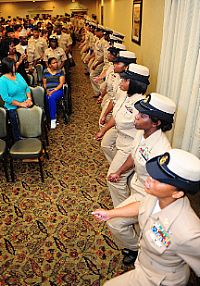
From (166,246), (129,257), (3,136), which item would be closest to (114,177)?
(129,257)

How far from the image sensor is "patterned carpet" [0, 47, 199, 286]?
231 cm

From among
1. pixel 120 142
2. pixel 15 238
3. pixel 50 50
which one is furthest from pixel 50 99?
pixel 15 238

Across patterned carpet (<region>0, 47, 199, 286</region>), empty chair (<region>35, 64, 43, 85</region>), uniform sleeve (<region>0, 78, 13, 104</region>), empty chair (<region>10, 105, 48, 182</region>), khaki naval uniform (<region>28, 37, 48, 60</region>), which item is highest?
khaki naval uniform (<region>28, 37, 48, 60</region>)

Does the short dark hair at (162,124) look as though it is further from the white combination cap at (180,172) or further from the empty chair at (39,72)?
the empty chair at (39,72)

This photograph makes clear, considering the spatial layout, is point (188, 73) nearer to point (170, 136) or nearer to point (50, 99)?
point (170, 136)

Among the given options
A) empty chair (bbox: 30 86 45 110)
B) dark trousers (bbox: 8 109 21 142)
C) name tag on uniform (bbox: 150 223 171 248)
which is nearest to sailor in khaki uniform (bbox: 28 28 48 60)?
empty chair (bbox: 30 86 45 110)

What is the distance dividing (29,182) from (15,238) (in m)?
0.99

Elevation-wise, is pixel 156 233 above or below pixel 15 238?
above

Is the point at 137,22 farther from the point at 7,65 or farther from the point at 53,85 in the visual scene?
the point at 7,65

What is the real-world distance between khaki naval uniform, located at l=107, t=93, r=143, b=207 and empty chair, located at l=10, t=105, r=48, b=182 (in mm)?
1122

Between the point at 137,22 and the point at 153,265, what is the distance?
184 inches

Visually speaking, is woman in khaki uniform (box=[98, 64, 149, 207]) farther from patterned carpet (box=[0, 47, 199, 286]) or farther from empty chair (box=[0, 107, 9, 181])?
empty chair (box=[0, 107, 9, 181])

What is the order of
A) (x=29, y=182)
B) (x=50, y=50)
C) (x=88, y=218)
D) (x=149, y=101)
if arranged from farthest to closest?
1. (x=50, y=50)
2. (x=29, y=182)
3. (x=88, y=218)
4. (x=149, y=101)

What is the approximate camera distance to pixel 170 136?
10.1 feet
